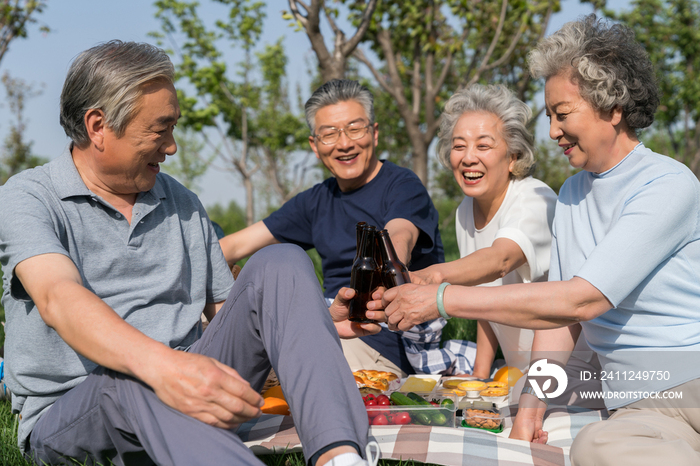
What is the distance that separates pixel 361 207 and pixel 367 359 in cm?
104

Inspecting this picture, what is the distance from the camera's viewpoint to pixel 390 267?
9.86 ft

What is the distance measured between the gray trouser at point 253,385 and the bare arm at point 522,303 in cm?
63

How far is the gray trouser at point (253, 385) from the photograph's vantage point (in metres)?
1.91

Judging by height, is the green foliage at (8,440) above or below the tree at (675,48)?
below

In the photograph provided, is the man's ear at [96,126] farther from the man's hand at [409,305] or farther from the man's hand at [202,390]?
the man's hand at [409,305]

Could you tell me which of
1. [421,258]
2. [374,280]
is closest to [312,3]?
[421,258]

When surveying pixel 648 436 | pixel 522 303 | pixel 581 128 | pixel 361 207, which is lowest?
pixel 648 436

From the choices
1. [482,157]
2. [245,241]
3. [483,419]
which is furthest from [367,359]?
[482,157]

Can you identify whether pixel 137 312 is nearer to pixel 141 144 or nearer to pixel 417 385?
pixel 141 144

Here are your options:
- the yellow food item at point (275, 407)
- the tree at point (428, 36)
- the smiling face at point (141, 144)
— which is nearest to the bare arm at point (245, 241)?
the yellow food item at point (275, 407)

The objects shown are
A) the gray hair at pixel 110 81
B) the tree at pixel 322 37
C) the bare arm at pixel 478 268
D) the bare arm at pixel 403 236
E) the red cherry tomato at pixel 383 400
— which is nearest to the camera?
the gray hair at pixel 110 81

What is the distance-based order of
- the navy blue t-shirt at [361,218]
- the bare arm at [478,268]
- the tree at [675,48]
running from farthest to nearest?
the tree at [675,48] < the navy blue t-shirt at [361,218] < the bare arm at [478,268]

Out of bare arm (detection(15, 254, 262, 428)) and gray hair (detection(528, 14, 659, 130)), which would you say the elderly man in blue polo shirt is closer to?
bare arm (detection(15, 254, 262, 428))

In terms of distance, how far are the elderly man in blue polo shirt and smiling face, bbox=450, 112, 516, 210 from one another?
61.7 inches
